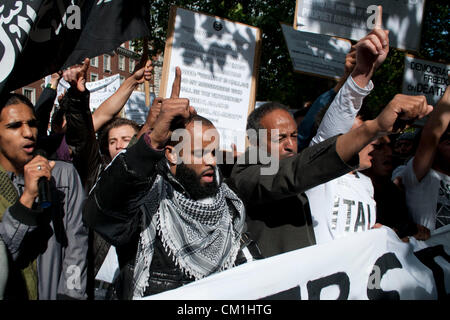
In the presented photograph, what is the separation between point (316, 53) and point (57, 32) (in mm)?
3273

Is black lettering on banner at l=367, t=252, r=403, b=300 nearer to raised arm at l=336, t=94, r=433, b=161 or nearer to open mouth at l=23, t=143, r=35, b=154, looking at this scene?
raised arm at l=336, t=94, r=433, b=161

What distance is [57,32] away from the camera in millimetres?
2695

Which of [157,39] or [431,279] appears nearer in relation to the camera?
[431,279]

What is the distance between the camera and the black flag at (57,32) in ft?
7.84

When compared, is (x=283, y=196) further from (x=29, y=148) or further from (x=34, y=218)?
(x=29, y=148)

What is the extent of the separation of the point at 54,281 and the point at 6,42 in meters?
1.40

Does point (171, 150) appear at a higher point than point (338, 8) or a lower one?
lower

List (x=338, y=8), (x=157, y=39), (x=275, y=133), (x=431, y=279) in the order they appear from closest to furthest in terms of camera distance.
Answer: (x=431, y=279) < (x=275, y=133) < (x=338, y=8) < (x=157, y=39)

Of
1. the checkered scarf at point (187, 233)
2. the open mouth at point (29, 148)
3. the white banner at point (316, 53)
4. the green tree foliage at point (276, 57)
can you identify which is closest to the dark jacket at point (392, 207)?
the checkered scarf at point (187, 233)

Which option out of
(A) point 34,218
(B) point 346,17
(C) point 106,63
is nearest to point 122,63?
(C) point 106,63

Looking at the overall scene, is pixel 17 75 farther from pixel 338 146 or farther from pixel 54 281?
pixel 338 146
